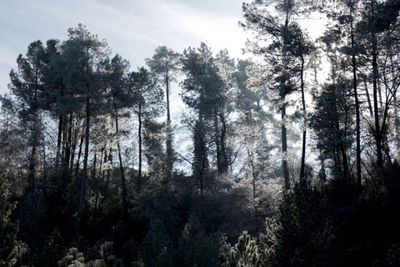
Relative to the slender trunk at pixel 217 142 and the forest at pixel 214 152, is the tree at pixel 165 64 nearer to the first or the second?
the forest at pixel 214 152

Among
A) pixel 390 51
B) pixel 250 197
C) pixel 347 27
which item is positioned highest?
pixel 347 27

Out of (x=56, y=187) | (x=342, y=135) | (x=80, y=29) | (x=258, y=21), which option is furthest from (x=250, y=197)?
(x=80, y=29)

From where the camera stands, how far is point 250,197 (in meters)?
24.1

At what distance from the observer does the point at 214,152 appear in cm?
3369

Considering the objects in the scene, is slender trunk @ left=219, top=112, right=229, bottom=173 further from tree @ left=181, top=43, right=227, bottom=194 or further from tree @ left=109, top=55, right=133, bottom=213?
tree @ left=109, top=55, right=133, bottom=213

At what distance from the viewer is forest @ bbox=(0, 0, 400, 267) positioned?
44.4 ft

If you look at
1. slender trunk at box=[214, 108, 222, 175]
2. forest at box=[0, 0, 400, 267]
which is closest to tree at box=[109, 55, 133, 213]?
forest at box=[0, 0, 400, 267]

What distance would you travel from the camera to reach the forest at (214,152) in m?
13.5

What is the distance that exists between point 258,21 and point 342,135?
8.35 metres

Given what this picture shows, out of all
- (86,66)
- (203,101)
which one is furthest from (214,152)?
(86,66)

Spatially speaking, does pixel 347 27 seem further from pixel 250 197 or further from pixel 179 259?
pixel 179 259

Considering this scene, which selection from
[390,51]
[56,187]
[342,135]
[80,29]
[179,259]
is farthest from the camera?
[80,29]

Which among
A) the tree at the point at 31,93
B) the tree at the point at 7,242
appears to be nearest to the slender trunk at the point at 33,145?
the tree at the point at 31,93

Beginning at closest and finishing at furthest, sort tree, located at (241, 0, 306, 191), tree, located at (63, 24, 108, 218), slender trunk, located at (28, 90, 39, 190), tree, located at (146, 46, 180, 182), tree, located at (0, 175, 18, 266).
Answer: tree, located at (0, 175, 18, 266)
tree, located at (241, 0, 306, 191)
tree, located at (63, 24, 108, 218)
slender trunk, located at (28, 90, 39, 190)
tree, located at (146, 46, 180, 182)
